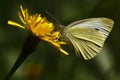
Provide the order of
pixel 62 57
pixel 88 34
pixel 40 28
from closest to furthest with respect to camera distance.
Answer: pixel 40 28, pixel 88 34, pixel 62 57

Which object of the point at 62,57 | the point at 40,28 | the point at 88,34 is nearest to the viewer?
the point at 40,28

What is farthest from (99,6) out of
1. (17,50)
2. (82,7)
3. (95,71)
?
(17,50)

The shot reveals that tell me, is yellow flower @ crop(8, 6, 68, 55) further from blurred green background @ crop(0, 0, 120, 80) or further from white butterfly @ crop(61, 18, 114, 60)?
blurred green background @ crop(0, 0, 120, 80)

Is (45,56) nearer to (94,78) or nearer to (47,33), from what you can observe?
(94,78)

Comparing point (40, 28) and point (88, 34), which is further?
point (88, 34)

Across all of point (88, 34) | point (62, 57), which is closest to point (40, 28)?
point (88, 34)

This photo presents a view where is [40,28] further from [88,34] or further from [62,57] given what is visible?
[62,57]

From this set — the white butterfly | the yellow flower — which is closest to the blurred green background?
the white butterfly
